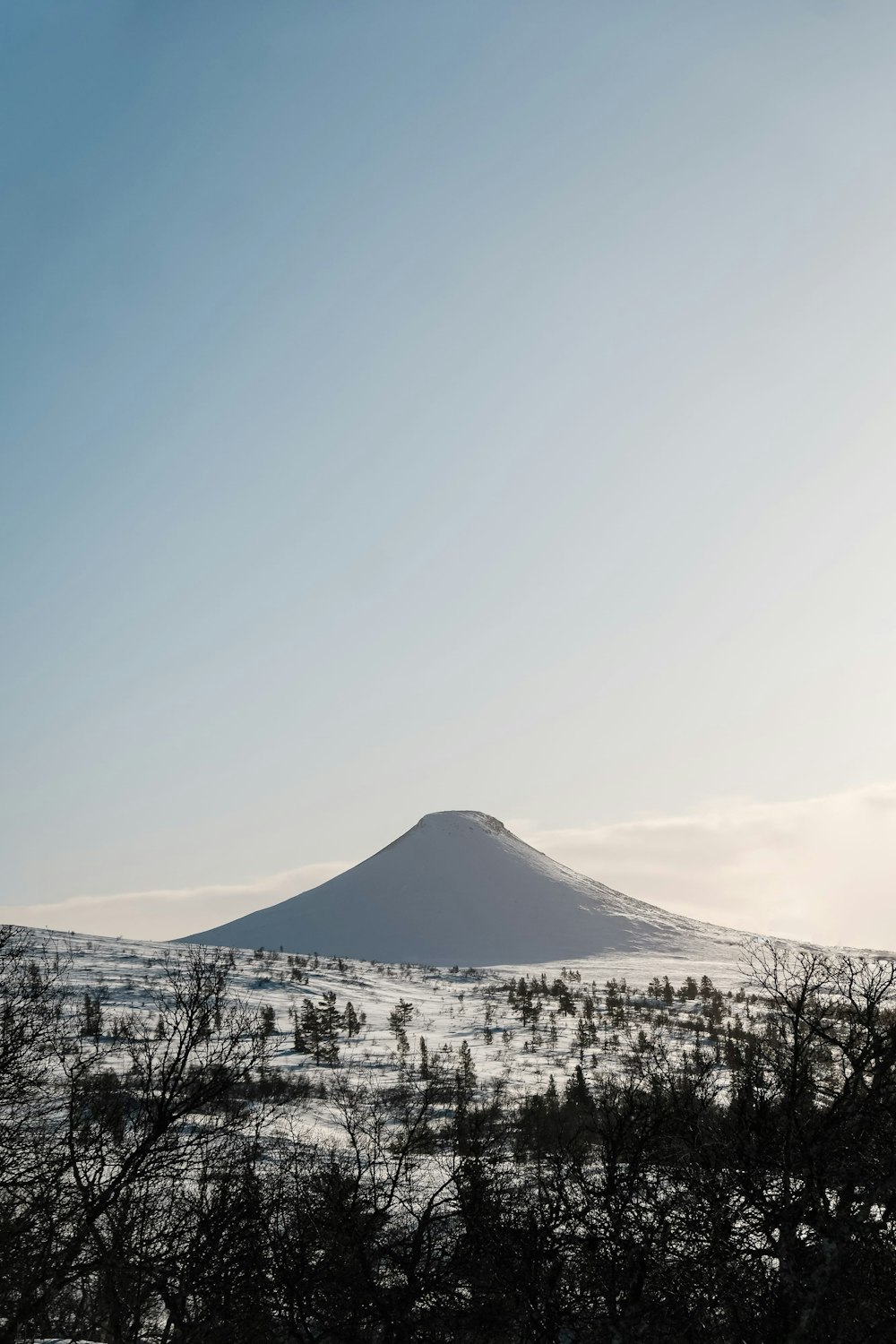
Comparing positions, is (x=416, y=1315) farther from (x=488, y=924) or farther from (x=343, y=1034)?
(x=488, y=924)

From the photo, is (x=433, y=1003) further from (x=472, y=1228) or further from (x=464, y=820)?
(x=464, y=820)

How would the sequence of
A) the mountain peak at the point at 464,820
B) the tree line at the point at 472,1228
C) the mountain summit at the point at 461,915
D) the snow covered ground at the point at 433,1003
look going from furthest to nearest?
the mountain peak at the point at 464,820, the mountain summit at the point at 461,915, the snow covered ground at the point at 433,1003, the tree line at the point at 472,1228

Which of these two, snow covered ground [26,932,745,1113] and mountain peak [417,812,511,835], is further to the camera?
mountain peak [417,812,511,835]

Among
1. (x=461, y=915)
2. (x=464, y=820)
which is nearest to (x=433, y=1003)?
(x=461, y=915)

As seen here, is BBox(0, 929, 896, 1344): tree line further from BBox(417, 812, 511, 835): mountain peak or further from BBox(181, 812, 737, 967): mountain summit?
BBox(417, 812, 511, 835): mountain peak

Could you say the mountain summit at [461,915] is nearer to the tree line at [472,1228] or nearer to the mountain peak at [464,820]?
the mountain peak at [464,820]

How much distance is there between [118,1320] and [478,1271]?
6166 mm

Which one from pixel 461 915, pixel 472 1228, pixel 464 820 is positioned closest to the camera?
pixel 472 1228

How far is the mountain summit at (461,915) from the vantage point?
59.5 meters

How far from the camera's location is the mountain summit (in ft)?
195

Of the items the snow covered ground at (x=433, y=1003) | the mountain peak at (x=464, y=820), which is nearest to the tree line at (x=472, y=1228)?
the snow covered ground at (x=433, y=1003)

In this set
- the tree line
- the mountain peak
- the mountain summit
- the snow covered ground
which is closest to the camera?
the tree line

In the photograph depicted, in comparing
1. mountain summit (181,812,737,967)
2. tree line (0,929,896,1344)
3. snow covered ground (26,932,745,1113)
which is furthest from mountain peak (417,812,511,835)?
tree line (0,929,896,1344)

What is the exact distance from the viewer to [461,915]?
217ft
